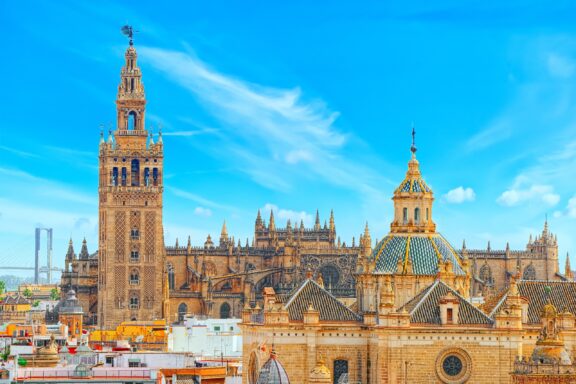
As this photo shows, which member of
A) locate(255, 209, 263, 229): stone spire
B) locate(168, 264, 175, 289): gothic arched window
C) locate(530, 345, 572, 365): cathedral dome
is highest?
locate(255, 209, 263, 229): stone spire

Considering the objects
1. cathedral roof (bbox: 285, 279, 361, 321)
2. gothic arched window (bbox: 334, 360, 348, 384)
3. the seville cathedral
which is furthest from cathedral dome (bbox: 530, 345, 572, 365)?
cathedral roof (bbox: 285, 279, 361, 321)

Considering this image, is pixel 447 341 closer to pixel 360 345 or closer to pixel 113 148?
pixel 360 345

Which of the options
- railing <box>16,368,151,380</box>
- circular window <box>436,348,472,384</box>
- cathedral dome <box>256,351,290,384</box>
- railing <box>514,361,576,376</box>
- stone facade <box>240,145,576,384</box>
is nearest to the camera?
railing <box>514,361,576,376</box>

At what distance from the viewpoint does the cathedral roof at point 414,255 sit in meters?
79.3

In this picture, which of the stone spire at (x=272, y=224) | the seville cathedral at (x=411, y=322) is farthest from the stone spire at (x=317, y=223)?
the seville cathedral at (x=411, y=322)

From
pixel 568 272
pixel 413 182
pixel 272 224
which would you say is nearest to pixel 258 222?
pixel 272 224

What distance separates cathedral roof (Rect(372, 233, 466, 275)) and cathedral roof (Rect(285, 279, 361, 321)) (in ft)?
12.4

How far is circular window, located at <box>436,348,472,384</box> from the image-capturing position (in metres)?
73.3

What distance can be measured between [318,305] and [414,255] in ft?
20.9

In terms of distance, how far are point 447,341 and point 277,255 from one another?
3347 inches

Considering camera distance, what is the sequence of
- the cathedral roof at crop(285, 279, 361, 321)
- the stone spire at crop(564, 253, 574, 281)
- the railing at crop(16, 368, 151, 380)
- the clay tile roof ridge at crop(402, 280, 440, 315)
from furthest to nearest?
the stone spire at crop(564, 253, 574, 281) → the cathedral roof at crop(285, 279, 361, 321) → the clay tile roof ridge at crop(402, 280, 440, 315) → the railing at crop(16, 368, 151, 380)

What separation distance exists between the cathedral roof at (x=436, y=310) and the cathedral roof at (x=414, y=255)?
3974 millimetres

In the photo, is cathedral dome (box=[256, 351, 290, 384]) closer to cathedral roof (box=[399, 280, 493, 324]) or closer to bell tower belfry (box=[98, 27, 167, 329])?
cathedral roof (box=[399, 280, 493, 324])

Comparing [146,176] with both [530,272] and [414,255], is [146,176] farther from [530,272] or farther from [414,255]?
[414,255]
